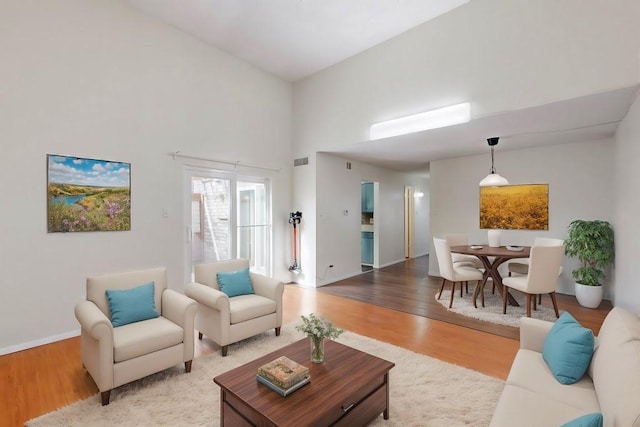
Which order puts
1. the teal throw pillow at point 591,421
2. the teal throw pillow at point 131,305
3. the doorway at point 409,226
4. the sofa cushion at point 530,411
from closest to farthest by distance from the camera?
the teal throw pillow at point 591,421
the sofa cushion at point 530,411
the teal throw pillow at point 131,305
the doorway at point 409,226

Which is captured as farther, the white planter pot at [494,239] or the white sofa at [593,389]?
the white planter pot at [494,239]

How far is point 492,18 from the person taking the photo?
3.65 metres

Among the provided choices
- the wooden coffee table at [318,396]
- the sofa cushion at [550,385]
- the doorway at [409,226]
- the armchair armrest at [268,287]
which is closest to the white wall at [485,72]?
the armchair armrest at [268,287]

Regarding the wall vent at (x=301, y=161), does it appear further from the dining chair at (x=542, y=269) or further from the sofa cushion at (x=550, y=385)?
the sofa cushion at (x=550, y=385)

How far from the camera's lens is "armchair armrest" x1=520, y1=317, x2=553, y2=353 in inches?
85.3

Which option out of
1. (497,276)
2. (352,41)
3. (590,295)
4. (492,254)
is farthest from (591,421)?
(352,41)

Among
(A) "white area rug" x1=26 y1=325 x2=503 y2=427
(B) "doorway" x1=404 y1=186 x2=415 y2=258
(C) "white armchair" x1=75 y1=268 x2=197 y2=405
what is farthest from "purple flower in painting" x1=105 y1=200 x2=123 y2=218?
(B) "doorway" x1=404 y1=186 x2=415 y2=258

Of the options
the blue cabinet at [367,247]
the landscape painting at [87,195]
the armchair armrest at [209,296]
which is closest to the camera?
the armchair armrest at [209,296]

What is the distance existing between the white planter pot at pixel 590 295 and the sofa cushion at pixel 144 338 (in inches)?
212

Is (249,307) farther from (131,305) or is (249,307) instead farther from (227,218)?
(227,218)

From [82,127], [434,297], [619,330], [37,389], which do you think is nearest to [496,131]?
[434,297]

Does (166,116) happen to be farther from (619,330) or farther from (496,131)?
(619,330)

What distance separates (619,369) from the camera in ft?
4.48

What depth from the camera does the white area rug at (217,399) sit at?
2.06 m
